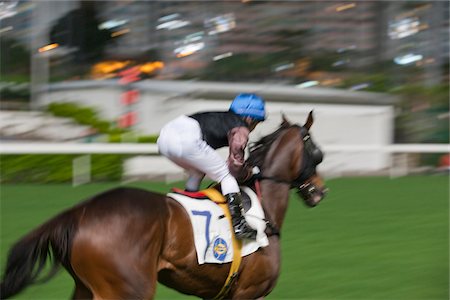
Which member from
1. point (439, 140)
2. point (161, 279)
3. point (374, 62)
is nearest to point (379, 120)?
point (439, 140)

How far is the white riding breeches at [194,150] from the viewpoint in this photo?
4.07m

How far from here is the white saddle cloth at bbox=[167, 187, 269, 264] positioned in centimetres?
390

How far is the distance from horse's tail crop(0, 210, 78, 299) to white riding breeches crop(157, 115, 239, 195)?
657 millimetres

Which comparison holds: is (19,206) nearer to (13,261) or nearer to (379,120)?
(13,261)

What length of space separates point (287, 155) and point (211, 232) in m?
0.72

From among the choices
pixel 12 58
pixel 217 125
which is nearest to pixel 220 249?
pixel 217 125

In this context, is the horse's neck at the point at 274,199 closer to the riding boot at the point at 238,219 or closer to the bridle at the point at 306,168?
the bridle at the point at 306,168

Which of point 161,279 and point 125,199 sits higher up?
point 125,199

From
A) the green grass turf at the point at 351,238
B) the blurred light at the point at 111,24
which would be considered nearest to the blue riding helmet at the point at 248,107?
the green grass turf at the point at 351,238

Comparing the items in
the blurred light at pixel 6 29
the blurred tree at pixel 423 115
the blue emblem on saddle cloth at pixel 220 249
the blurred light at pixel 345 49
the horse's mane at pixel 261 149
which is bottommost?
the blurred tree at pixel 423 115

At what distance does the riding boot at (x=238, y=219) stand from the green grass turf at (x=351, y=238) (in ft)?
4.53

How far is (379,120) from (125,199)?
9.34 meters

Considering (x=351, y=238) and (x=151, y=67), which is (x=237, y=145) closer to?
(x=351, y=238)

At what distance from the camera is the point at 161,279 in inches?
156
